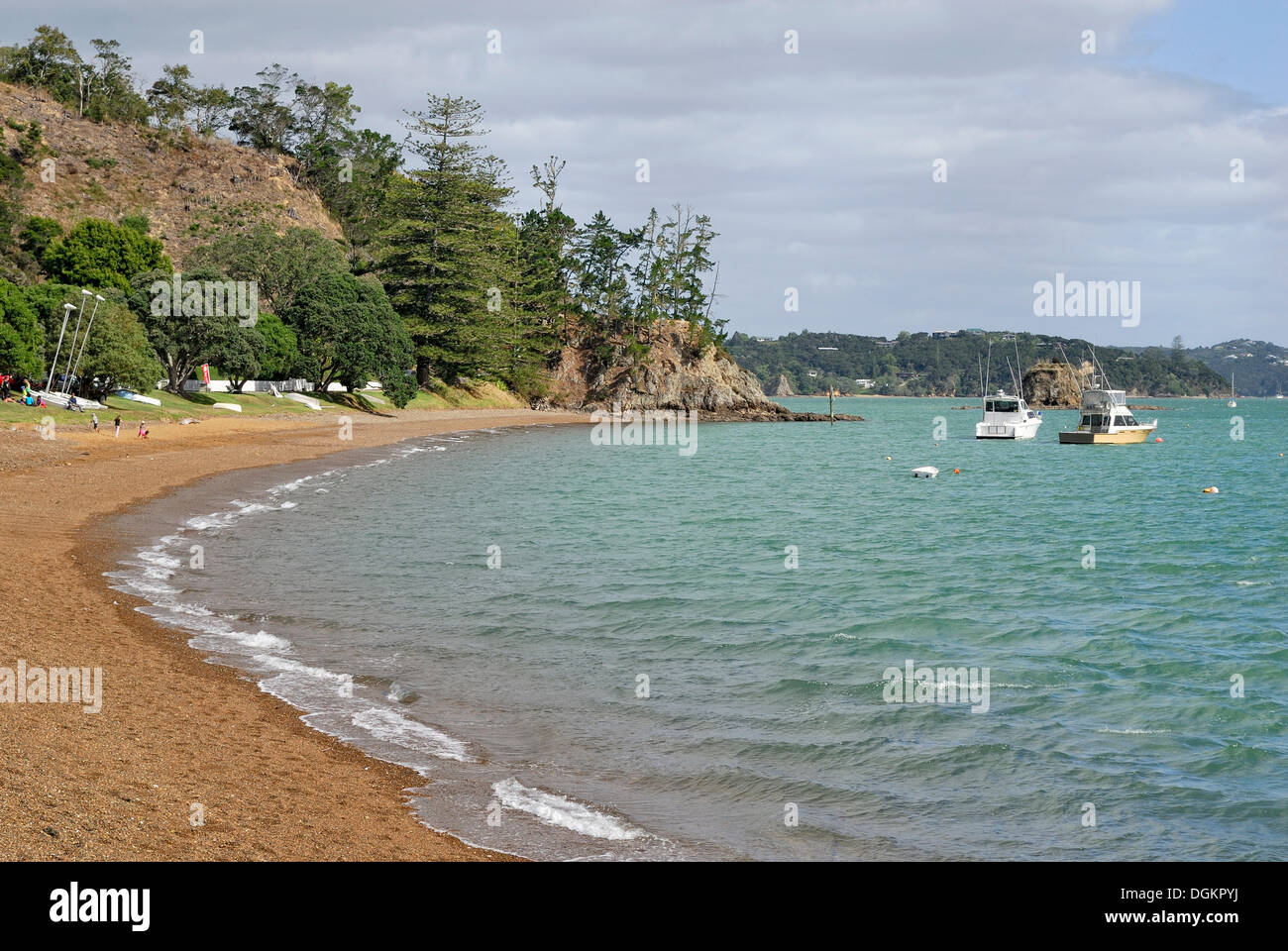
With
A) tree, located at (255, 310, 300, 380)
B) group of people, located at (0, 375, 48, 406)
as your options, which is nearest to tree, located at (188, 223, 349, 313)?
tree, located at (255, 310, 300, 380)

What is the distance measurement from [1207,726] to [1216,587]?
13261mm

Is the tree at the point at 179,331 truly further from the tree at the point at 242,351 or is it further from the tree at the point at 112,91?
the tree at the point at 112,91

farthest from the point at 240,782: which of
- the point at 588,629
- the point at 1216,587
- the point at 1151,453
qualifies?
the point at 1151,453

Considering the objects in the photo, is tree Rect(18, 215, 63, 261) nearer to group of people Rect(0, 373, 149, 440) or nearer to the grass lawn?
the grass lawn

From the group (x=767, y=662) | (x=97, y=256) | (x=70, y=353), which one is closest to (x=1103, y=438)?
(x=70, y=353)

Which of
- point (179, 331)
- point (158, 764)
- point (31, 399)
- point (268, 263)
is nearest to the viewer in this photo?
point (158, 764)

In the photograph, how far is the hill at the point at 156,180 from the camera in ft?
459

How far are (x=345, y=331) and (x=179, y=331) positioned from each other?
56.4 feet

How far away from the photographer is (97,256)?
10444 cm

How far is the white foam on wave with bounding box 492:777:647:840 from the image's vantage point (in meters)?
10.9

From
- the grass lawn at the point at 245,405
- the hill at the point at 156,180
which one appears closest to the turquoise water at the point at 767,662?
the grass lawn at the point at 245,405

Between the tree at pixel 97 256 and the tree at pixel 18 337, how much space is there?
43777mm

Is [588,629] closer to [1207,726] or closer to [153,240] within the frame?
[1207,726]

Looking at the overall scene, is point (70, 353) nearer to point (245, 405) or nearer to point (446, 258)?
point (245, 405)
